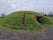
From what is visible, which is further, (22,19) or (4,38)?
(22,19)

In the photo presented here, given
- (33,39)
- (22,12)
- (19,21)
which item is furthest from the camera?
(22,12)

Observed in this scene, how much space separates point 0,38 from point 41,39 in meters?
2.72

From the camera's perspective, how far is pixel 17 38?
11.1m

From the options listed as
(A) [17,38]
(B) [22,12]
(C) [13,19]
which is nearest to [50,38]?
(A) [17,38]

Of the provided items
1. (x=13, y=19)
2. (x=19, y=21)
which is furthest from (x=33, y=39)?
(x=13, y=19)

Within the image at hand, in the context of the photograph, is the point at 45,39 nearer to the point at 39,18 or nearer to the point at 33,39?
the point at 33,39

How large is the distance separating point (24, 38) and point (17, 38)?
51 cm

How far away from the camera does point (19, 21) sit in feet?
62.8

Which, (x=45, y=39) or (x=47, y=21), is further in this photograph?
(x=47, y=21)

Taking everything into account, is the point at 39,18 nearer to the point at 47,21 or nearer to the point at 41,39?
the point at 47,21

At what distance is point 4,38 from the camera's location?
11.1 meters

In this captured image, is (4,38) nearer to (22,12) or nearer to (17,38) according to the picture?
(17,38)

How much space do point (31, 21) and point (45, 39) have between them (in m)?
8.34

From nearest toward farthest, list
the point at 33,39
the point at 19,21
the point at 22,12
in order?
1. the point at 33,39
2. the point at 19,21
3. the point at 22,12
